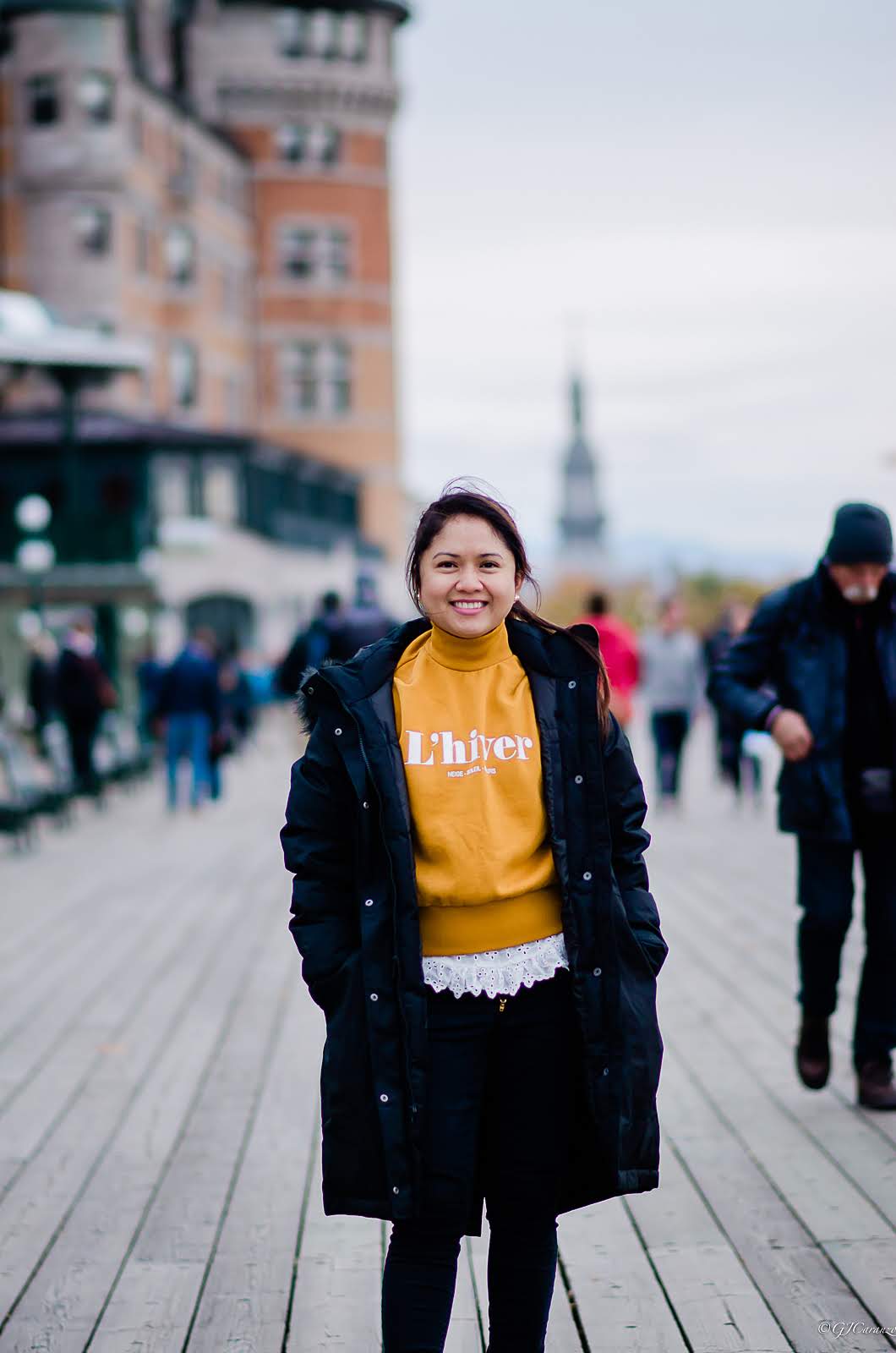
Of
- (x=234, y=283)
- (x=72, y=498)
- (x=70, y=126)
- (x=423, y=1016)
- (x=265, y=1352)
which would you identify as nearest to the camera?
(x=423, y=1016)

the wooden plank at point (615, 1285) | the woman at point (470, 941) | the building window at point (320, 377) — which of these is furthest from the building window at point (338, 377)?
the woman at point (470, 941)

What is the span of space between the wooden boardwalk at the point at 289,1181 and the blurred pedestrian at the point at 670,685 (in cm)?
638

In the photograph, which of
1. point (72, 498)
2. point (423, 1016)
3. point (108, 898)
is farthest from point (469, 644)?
point (72, 498)

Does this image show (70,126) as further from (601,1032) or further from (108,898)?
(601,1032)

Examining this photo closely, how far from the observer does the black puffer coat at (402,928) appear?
10.5 ft

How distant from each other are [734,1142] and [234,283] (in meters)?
48.3

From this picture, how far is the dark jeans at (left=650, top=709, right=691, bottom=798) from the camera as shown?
1650 centimetres

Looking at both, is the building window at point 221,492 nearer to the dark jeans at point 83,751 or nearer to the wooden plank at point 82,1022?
the dark jeans at point 83,751

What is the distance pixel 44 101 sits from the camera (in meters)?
45.6

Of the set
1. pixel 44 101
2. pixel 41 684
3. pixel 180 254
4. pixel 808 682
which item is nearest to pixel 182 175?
pixel 180 254

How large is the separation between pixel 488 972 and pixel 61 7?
46273mm

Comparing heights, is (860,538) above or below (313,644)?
above

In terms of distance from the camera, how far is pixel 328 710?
3359 millimetres

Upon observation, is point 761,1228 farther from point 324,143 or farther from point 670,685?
point 324,143
